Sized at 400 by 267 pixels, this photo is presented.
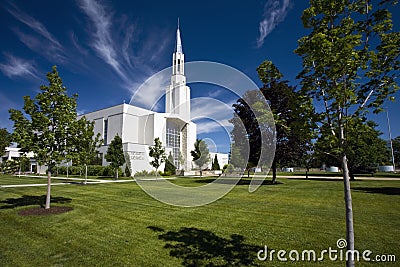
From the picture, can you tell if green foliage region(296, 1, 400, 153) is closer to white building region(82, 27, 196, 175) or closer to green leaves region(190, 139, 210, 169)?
green leaves region(190, 139, 210, 169)

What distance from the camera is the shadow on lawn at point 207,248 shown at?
439cm

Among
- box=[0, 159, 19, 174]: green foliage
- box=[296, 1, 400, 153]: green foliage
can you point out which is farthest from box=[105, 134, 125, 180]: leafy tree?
box=[296, 1, 400, 153]: green foliage

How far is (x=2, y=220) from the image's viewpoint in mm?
7543

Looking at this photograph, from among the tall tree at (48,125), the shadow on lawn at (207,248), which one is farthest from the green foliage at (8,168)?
the shadow on lawn at (207,248)

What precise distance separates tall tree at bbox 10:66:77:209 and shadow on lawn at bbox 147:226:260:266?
5706 millimetres

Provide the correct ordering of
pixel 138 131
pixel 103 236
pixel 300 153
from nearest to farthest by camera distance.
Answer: pixel 103 236 < pixel 300 153 < pixel 138 131

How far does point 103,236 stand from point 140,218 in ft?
6.55

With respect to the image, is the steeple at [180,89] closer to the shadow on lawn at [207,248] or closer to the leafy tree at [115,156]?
the shadow on lawn at [207,248]

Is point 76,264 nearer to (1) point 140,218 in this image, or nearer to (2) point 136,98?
(1) point 140,218

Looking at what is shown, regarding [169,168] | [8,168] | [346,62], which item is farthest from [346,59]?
[8,168]

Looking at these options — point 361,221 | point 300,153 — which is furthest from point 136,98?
point 300,153

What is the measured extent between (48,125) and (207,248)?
7.85 metres

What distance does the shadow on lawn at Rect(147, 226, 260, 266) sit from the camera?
14.4 ft

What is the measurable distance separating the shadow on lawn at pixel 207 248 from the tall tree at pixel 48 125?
5.71 metres
